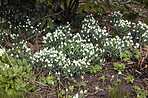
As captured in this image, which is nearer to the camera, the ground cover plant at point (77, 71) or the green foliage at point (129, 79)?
the ground cover plant at point (77, 71)

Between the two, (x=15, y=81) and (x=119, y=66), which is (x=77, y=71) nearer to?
(x=119, y=66)

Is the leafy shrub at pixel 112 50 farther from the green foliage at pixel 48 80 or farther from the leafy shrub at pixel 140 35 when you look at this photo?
the green foliage at pixel 48 80

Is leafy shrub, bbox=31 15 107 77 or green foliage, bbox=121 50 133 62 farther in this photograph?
green foliage, bbox=121 50 133 62

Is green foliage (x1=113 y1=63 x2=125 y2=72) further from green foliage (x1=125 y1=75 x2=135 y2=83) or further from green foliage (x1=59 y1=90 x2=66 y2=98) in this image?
green foliage (x1=59 y1=90 x2=66 y2=98)

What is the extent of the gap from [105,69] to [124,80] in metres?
0.40

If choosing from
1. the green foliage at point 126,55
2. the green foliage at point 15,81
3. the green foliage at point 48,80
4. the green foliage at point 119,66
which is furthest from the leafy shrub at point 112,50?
the green foliage at point 15,81

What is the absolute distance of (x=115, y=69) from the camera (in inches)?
111

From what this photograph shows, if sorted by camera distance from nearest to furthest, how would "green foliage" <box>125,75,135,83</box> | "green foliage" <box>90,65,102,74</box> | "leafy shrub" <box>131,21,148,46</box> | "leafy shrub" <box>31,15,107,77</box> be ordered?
"green foliage" <box>125,75,135,83</box>
"leafy shrub" <box>31,15,107,77</box>
"green foliage" <box>90,65,102,74</box>
"leafy shrub" <box>131,21,148,46</box>

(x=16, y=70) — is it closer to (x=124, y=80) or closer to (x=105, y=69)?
(x=105, y=69)

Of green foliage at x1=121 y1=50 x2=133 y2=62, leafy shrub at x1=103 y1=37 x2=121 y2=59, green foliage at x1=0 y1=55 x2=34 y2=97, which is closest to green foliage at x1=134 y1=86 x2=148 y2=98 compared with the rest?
green foliage at x1=121 y1=50 x2=133 y2=62

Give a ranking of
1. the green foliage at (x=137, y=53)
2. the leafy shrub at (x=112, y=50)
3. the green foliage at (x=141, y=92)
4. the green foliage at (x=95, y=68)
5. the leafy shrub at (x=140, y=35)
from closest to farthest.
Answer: the green foliage at (x=141, y=92), the green foliage at (x=95, y=68), the green foliage at (x=137, y=53), the leafy shrub at (x=112, y=50), the leafy shrub at (x=140, y=35)

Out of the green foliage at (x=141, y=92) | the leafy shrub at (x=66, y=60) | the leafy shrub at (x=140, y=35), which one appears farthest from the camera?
the leafy shrub at (x=140, y=35)

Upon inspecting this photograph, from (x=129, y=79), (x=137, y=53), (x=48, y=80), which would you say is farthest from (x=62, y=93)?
(x=137, y=53)

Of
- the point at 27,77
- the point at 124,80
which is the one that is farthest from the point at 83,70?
the point at 27,77
